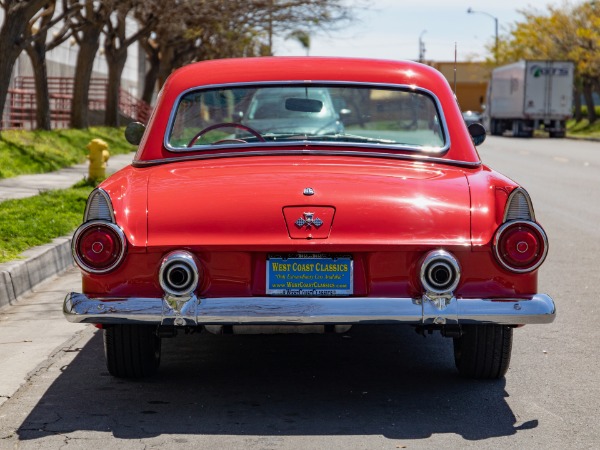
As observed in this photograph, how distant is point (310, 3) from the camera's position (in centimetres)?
2972

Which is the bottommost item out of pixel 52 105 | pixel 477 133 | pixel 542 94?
pixel 542 94

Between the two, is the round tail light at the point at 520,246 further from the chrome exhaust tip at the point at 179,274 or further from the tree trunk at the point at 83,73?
the tree trunk at the point at 83,73

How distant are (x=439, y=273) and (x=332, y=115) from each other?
210cm

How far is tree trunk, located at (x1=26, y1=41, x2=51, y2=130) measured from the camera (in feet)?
94.3

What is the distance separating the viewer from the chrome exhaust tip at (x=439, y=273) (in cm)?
548

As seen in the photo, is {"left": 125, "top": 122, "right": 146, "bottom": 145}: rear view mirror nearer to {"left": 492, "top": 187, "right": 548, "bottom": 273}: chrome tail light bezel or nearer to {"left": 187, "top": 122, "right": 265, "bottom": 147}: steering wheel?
{"left": 187, "top": 122, "right": 265, "bottom": 147}: steering wheel

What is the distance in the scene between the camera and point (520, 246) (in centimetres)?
564

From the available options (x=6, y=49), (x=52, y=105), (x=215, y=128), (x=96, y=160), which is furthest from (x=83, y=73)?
(x=215, y=128)

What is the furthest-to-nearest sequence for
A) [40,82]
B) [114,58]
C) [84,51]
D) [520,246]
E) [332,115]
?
[114,58], [84,51], [40,82], [332,115], [520,246]

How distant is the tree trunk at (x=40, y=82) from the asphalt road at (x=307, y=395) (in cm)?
2122

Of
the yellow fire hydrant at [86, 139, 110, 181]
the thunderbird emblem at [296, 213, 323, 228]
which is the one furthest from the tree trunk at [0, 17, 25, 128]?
the thunderbird emblem at [296, 213, 323, 228]

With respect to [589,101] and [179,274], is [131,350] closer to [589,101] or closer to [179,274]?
[179,274]

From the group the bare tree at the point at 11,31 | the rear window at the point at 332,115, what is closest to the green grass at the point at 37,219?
the rear window at the point at 332,115

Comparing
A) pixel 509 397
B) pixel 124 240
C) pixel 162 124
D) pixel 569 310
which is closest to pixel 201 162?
pixel 162 124
